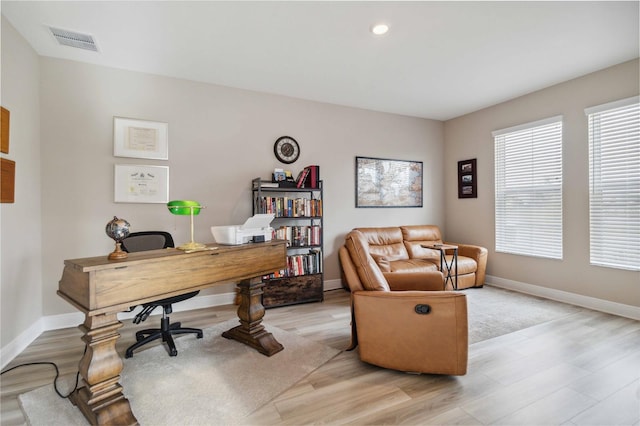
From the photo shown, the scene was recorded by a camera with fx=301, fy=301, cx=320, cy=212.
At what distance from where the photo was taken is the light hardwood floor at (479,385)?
1.72 m

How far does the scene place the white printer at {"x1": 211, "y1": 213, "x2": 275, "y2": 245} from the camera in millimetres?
2377

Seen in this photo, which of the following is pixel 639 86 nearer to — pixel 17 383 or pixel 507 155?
pixel 507 155

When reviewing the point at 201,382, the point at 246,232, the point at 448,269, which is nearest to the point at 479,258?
the point at 448,269

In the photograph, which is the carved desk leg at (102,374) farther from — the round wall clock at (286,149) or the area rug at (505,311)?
the round wall clock at (286,149)

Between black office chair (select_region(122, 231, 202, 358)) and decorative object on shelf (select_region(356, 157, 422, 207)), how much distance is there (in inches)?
111

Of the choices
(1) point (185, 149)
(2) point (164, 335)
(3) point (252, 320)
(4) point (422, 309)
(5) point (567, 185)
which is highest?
(1) point (185, 149)

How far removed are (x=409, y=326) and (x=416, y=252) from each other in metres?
2.72

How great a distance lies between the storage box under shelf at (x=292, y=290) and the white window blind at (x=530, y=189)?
2.91 metres

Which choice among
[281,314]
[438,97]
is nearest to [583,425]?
[281,314]

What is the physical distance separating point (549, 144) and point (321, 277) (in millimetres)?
3476

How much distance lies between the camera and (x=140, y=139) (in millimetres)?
3350

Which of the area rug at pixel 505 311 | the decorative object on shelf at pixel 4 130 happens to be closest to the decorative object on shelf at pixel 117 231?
the decorative object on shelf at pixel 4 130

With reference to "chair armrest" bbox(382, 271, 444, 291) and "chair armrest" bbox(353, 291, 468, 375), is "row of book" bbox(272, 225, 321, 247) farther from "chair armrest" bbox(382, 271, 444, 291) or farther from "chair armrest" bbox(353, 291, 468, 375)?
"chair armrest" bbox(353, 291, 468, 375)

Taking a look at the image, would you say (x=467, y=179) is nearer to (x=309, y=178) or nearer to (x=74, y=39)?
(x=309, y=178)
